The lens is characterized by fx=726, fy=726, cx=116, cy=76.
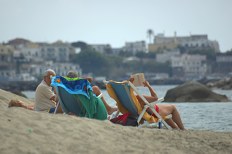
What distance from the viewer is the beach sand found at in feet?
24.8

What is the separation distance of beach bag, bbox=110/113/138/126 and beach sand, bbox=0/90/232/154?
4.17ft

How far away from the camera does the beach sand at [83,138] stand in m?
7.57

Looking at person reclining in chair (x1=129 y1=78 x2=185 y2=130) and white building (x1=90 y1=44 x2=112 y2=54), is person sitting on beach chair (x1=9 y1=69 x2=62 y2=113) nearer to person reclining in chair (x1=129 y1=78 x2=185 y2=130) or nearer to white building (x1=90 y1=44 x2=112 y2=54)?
person reclining in chair (x1=129 y1=78 x2=185 y2=130)

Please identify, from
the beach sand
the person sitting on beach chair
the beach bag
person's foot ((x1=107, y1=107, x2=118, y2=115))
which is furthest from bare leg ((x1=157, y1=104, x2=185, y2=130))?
the person sitting on beach chair

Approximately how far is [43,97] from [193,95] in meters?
22.7

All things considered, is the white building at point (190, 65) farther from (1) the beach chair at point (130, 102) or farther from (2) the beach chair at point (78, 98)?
(2) the beach chair at point (78, 98)

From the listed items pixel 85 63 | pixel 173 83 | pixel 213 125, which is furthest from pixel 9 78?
pixel 213 125

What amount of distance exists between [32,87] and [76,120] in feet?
343

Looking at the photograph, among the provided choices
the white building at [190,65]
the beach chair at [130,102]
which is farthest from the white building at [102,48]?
the beach chair at [130,102]

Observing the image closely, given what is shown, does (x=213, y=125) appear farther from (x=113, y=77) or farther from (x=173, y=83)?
(x=113, y=77)

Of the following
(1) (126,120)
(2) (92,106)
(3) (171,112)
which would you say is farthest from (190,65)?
(2) (92,106)

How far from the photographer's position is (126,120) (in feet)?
35.7

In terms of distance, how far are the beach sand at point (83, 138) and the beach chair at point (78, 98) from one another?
1133 millimetres

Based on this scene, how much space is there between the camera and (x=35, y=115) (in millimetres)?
8664
